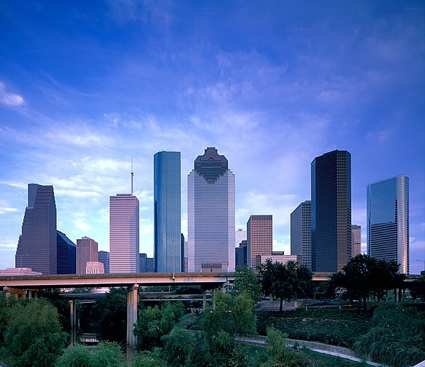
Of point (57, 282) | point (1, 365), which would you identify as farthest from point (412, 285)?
point (1, 365)

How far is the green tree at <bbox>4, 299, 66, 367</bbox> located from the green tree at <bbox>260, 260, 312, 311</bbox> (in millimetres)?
24814

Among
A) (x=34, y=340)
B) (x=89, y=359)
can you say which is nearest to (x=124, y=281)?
(x=34, y=340)

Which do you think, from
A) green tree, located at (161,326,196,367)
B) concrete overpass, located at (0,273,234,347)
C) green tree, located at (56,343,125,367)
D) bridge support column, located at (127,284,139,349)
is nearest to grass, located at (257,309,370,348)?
green tree, located at (161,326,196,367)

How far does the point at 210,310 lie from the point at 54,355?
13087 millimetres

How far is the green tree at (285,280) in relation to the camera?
2029 inches

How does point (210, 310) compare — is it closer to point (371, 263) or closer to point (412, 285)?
point (371, 263)

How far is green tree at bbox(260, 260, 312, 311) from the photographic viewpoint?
169ft

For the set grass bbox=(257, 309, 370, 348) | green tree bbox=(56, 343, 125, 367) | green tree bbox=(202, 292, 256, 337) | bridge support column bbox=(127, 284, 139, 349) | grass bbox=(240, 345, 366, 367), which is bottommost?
bridge support column bbox=(127, 284, 139, 349)

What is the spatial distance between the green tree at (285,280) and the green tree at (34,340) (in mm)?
24814

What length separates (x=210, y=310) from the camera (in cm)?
3155

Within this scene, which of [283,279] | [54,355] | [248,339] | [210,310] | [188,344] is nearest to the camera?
[188,344]

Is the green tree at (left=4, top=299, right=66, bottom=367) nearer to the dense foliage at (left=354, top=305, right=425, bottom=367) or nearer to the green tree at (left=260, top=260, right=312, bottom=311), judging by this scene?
the dense foliage at (left=354, top=305, right=425, bottom=367)

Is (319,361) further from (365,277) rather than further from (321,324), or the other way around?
(365,277)

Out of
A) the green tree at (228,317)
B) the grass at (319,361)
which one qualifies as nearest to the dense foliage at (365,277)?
the green tree at (228,317)
